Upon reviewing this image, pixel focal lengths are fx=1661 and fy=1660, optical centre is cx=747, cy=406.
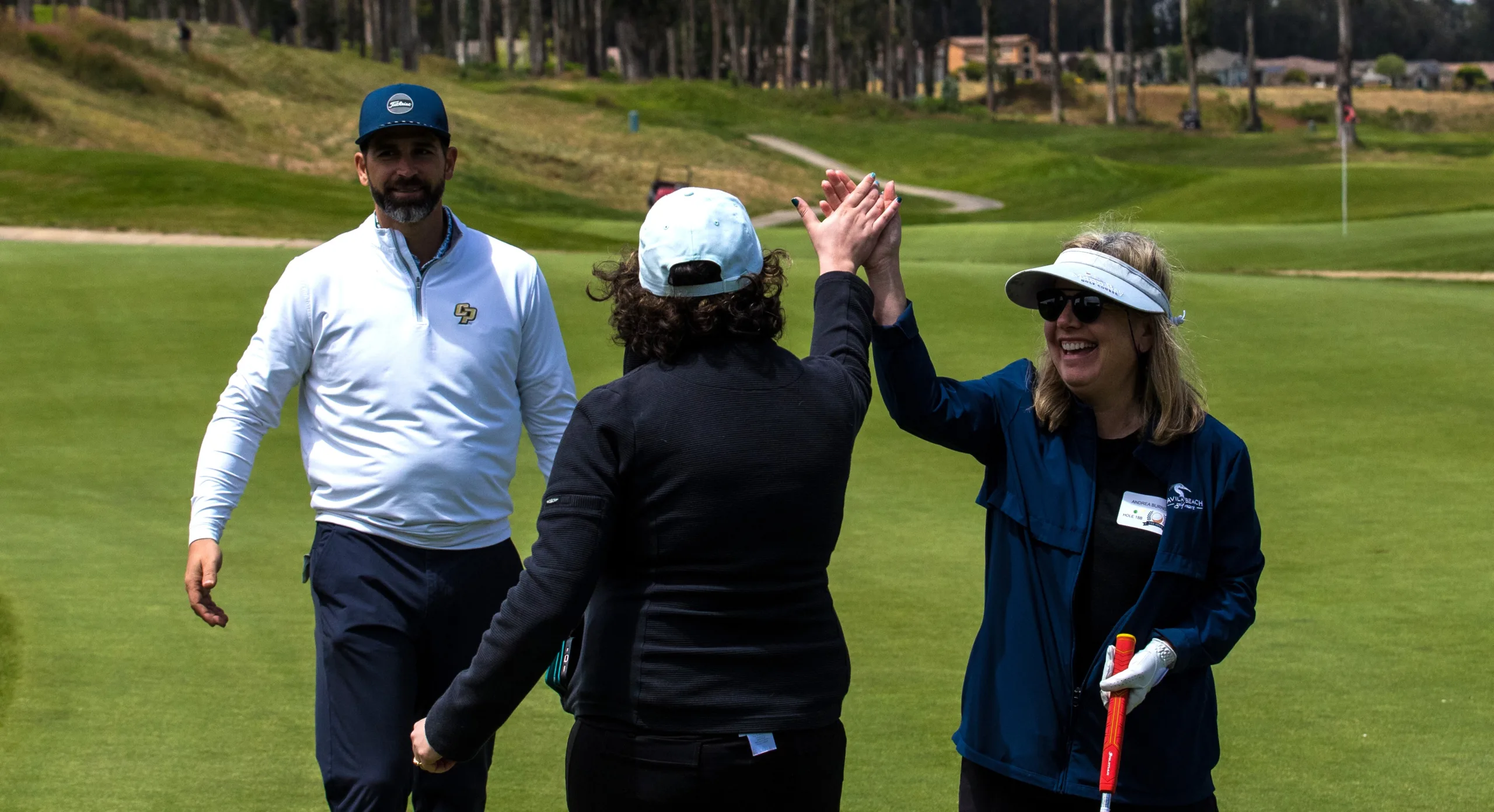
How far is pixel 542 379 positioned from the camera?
4363 millimetres

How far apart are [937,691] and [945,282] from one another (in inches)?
433

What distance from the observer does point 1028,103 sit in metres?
108

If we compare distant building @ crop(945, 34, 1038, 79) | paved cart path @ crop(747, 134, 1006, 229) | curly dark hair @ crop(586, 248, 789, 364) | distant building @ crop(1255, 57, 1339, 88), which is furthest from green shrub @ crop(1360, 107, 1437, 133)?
curly dark hair @ crop(586, 248, 789, 364)

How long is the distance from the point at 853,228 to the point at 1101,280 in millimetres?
507

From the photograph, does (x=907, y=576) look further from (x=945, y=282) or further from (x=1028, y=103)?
(x=1028, y=103)

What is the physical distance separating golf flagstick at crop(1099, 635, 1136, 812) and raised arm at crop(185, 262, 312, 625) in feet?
6.93

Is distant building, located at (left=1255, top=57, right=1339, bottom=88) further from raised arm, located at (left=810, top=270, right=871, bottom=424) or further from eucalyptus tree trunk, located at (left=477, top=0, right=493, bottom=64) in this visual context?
raised arm, located at (left=810, top=270, right=871, bottom=424)

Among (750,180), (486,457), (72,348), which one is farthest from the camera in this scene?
(750,180)

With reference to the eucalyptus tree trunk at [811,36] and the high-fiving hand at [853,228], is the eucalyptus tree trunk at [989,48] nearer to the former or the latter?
the eucalyptus tree trunk at [811,36]

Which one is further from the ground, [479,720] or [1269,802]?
[479,720]

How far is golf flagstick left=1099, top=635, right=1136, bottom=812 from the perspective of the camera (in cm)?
313

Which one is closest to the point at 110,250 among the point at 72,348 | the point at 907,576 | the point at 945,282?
the point at 72,348

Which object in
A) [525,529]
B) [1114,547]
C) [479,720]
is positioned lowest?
[525,529]

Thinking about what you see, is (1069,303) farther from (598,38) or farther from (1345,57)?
(598,38)
